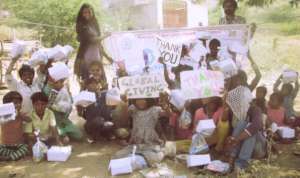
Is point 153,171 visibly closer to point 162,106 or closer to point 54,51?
point 162,106

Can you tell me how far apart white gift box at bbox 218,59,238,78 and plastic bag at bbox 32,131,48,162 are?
220cm

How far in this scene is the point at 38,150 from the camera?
474 cm

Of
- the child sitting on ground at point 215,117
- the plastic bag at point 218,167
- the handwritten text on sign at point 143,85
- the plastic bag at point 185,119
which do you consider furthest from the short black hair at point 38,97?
the plastic bag at point 218,167

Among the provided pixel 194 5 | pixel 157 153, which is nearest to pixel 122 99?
pixel 157 153

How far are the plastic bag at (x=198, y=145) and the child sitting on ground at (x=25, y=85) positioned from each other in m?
2.02

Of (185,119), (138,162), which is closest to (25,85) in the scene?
(138,162)

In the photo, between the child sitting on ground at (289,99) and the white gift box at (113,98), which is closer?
the white gift box at (113,98)

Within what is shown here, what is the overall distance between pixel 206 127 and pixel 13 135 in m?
2.24

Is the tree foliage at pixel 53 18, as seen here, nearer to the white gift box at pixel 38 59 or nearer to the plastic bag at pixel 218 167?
the white gift box at pixel 38 59

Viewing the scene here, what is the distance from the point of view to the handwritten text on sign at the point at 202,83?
15.3 feet

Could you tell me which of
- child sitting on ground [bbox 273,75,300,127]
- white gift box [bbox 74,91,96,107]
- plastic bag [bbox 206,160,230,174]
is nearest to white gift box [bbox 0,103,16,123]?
white gift box [bbox 74,91,96,107]

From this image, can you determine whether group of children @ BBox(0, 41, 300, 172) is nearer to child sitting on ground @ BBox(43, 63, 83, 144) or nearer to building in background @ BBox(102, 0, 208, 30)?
child sitting on ground @ BBox(43, 63, 83, 144)

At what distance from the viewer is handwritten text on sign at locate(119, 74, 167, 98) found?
470 cm

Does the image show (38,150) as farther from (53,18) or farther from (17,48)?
(53,18)
